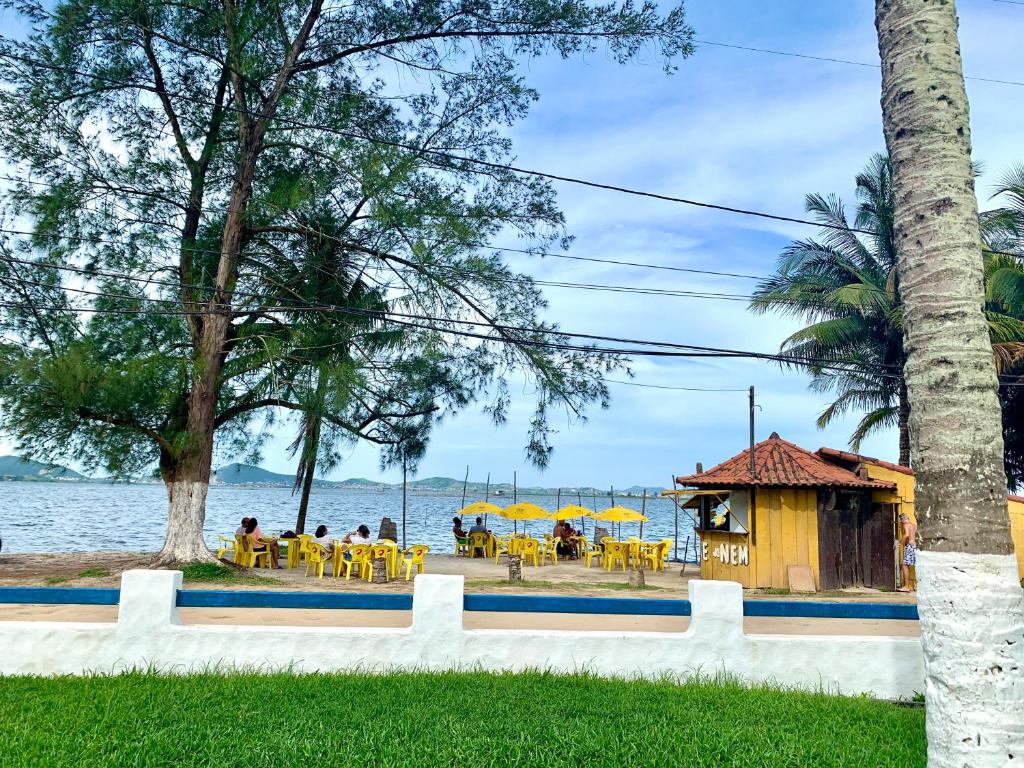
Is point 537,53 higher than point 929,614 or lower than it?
higher

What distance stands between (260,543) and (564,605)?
1278 centimetres

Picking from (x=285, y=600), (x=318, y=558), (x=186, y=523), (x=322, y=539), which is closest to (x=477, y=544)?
(x=322, y=539)

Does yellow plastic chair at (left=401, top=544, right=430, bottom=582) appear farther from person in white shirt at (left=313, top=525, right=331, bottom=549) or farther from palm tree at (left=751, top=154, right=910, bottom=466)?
palm tree at (left=751, top=154, right=910, bottom=466)

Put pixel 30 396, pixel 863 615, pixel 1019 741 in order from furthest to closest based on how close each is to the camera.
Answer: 1. pixel 30 396
2. pixel 863 615
3. pixel 1019 741

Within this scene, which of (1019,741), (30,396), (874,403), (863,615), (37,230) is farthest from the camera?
(874,403)

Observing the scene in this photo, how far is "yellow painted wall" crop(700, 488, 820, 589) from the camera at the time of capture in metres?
17.7

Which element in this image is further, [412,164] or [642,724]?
[412,164]

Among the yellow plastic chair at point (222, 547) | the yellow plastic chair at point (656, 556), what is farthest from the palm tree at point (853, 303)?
the yellow plastic chair at point (222, 547)

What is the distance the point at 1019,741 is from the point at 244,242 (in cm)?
1840

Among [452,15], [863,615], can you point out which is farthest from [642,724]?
[452,15]

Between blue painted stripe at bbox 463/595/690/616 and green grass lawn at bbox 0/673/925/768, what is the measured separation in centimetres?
67

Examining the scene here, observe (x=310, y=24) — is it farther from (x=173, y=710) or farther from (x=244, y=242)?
(x=173, y=710)

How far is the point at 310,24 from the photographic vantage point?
18812mm

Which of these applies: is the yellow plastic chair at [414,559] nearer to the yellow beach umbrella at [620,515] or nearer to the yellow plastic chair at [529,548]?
the yellow plastic chair at [529,548]
